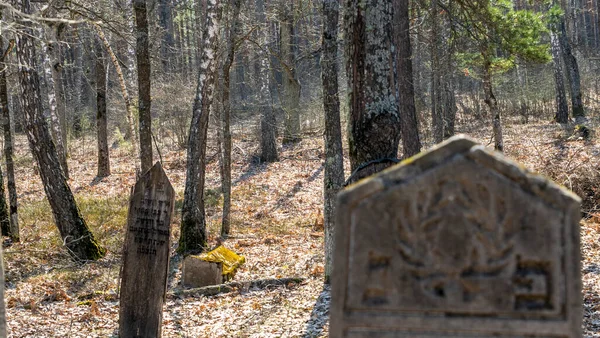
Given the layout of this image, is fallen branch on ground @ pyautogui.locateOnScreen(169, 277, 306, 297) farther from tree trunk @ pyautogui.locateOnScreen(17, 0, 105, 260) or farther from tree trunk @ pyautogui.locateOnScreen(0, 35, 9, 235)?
tree trunk @ pyautogui.locateOnScreen(0, 35, 9, 235)

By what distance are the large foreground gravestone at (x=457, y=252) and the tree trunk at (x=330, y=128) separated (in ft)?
20.1

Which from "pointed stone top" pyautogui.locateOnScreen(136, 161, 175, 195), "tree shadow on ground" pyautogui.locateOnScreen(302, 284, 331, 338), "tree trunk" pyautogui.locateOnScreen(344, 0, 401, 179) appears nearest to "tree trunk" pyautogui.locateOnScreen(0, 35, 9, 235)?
"pointed stone top" pyautogui.locateOnScreen(136, 161, 175, 195)

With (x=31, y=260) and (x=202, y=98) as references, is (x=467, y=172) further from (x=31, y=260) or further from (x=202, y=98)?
(x=31, y=260)

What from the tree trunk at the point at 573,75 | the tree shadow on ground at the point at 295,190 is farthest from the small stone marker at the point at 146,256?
the tree trunk at the point at 573,75

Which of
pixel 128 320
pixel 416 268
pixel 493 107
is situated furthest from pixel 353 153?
pixel 493 107

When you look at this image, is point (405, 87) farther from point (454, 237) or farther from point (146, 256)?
point (454, 237)

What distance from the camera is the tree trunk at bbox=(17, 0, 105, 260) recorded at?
10875 mm

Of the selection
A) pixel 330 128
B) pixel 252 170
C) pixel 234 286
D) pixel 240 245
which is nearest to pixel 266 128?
pixel 252 170

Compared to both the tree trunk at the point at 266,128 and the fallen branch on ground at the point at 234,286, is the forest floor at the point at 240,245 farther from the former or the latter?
the tree trunk at the point at 266,128

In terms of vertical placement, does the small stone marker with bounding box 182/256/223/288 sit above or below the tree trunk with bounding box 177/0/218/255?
below

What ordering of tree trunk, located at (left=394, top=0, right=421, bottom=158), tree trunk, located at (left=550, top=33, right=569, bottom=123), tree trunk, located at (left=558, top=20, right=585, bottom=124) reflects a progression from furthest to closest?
tree trunk, located at (left=558, top=20, right=585, bottom=124), tree trunk, located at (left=550, top=33, right=569, bottom=123), tree trunk, located at (left=394, top=0, right=421, bottom=158)

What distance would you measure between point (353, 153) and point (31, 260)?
24.4ft

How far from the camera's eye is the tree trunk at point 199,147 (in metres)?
11.6

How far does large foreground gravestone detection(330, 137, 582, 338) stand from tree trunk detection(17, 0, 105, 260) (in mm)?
9220
